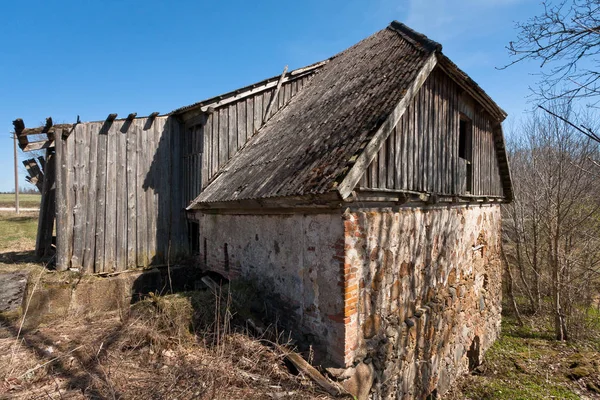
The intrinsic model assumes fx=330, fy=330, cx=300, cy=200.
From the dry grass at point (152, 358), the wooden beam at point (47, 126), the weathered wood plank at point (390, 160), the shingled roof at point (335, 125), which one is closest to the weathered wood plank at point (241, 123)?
the shingled roof at point (335, 125)

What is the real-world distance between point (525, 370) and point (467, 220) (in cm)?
369

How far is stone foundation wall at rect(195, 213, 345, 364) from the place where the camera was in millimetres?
4168

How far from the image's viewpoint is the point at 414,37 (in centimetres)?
639

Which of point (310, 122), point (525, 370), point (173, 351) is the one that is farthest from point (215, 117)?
point (525, 370)

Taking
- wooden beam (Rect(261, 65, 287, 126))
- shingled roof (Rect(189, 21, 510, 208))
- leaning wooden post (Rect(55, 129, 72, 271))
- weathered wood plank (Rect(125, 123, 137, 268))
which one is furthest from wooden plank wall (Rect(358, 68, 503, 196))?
leaning wooden post (Rect(55, 129, 72, 271))

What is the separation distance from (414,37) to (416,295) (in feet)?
15.9

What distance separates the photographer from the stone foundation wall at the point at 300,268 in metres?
4.17

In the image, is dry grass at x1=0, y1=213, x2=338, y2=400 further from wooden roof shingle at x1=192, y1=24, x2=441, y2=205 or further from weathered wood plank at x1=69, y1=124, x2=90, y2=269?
wooden roof shingle at x1=192, y1=24, x2=441, y2=205

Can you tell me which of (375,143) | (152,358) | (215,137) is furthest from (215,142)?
(152,358)

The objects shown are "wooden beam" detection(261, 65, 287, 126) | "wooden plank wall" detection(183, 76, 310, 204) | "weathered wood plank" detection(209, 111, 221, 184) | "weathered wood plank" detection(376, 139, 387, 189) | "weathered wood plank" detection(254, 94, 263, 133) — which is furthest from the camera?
"wooden beam" detection(261, 65, 287, 126)

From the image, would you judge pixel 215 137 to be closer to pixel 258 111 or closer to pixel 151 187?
pixel 258 111

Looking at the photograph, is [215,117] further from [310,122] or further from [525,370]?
[525,370]

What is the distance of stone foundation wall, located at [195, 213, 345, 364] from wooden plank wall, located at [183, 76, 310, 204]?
1.97m

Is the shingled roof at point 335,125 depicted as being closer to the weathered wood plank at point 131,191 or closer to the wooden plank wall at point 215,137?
the wooden plank wall at point 215,137
